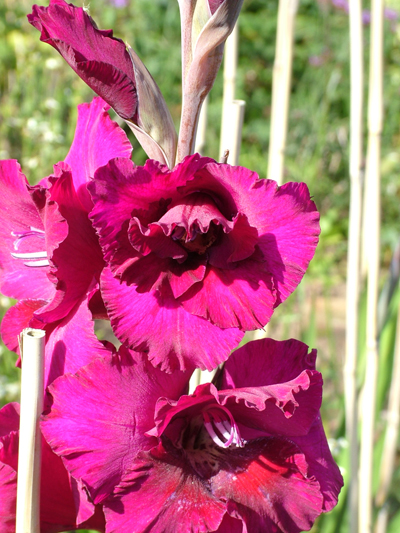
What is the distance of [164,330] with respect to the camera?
0.46m

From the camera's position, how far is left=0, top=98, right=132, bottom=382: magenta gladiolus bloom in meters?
0.48

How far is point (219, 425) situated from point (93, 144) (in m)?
0.27

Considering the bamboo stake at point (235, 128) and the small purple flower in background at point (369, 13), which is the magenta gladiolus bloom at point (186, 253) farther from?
the small purple flower in background at point (369, 13)

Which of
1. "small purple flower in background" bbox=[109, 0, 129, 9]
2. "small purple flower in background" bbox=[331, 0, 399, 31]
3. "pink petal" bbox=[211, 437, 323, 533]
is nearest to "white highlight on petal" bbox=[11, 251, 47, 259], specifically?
"pink petal" bbox=[211, 437, 323, 533]

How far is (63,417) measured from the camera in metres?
0.48

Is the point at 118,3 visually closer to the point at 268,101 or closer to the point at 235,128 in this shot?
the point at 268,101

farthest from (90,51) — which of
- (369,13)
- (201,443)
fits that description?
(369,13)

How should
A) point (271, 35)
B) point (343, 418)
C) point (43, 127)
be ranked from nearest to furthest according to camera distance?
point (343, 418)
point (43, 127)
point (271, 35)

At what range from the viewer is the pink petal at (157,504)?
18.7 inches

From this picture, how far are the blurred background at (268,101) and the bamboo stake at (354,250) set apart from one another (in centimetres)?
95

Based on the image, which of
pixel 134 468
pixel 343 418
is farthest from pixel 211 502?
pixel 343 418

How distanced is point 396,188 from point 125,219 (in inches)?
126

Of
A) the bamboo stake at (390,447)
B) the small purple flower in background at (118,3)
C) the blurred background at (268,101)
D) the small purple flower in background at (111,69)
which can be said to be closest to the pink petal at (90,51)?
the small purple flower in background at (111,69)

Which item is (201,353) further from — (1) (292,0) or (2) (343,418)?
(2) (343,418)
